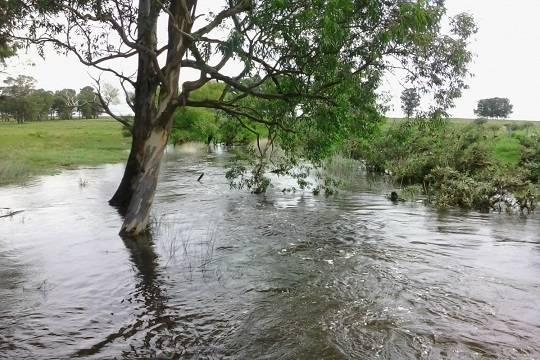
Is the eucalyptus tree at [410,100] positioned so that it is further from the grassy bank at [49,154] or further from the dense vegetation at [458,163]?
the grassy bank at [49,154]

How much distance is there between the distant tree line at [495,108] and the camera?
9694cm

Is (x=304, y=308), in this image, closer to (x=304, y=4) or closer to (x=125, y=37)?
(x=304, y=4)

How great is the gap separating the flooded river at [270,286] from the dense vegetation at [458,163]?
206 centimetres

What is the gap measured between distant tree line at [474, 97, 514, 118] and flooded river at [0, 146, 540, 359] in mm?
87299

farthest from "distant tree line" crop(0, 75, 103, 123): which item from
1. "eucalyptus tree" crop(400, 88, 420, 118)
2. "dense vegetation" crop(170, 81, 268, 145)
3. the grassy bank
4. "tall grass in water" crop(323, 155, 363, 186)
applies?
"eucalyptus tree" crop(400, 88, 420, 118)

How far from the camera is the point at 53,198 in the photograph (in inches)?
904

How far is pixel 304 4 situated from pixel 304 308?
7.23 meters

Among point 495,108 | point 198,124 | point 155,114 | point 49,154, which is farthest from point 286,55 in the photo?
point 495,108

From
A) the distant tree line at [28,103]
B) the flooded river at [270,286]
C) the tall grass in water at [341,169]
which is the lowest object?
the flooded river at [270,286]

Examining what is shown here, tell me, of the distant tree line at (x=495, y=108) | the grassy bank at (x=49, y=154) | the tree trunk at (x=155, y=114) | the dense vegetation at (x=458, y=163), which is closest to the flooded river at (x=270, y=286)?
the tree trunk at (x=155, y=114)

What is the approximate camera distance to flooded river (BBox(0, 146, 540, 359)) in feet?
25.0

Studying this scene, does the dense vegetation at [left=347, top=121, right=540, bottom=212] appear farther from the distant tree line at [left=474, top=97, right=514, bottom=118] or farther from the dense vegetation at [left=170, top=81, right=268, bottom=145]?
the distant tree line at [left=474, top=97, right=514, bottom=118]

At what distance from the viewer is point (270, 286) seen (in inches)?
414

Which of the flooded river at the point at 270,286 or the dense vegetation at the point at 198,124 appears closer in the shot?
the flooded river at the point at 270,286
